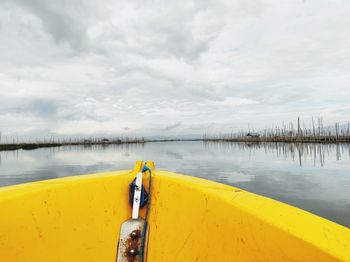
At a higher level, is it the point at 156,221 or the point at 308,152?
the point at 156,221

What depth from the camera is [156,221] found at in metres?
1.50

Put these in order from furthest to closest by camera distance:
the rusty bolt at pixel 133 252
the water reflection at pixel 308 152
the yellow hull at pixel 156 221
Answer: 1. the water reflection at pixel 308 152
2. the rusty bolt at pixel 133 252
3. the yellow hull at pixel 156 221

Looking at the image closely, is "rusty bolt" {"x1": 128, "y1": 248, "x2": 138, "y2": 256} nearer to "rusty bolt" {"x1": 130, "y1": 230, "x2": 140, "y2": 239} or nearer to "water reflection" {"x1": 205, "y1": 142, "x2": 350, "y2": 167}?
"rusty bolt" {"x1": 130, "y1": 230, "x2": 140, "y2": 239}

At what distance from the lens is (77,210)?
1.46 m

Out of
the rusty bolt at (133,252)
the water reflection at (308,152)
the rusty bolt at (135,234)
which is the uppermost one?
the rusty bolt at (135,234)

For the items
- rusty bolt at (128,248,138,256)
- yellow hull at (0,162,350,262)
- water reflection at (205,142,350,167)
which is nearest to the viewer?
yellow hull at (0,162,350,262)

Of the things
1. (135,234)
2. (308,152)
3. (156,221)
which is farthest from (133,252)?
(308,152)

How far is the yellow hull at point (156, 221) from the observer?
1.04 m

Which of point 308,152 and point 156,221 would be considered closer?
point 156,221

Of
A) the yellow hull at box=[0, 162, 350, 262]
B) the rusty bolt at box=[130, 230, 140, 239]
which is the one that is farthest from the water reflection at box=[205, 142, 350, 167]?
the rusty bolt at box=[130, 230, 140, 239]

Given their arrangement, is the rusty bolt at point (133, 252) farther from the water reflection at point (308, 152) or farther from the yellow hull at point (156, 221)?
the water reflection at point (308, 152)

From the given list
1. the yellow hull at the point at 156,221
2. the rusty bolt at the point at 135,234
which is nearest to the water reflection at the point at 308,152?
the yellow hull at the point at 156,221

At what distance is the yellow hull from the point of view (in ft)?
3.43

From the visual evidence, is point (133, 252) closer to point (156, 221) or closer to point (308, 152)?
point (156, 221)
